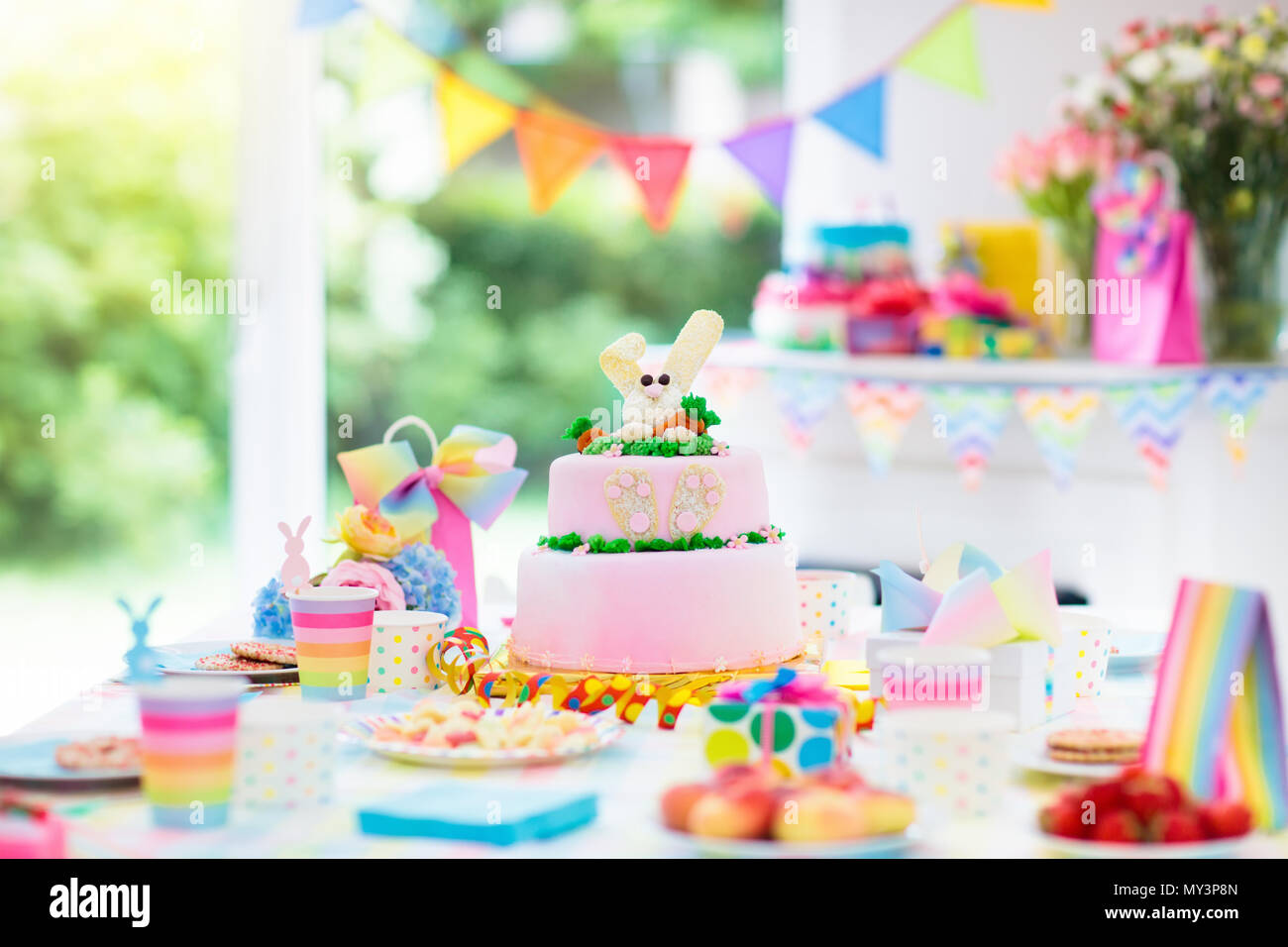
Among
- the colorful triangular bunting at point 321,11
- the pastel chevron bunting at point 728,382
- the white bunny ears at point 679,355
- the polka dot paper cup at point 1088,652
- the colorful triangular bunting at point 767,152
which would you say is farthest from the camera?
the pastel chevron bunting at point 728,382

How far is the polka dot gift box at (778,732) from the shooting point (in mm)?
1261

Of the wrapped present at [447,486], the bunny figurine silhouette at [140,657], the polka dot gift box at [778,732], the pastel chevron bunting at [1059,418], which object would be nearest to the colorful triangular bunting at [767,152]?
the pastel chevron bunting at [1059,418]

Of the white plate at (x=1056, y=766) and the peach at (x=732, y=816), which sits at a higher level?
the peach at (x=732, y=816)

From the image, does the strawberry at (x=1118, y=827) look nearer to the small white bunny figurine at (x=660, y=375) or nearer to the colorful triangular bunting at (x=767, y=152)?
the small white bunny figurine at (x=660, y=375)

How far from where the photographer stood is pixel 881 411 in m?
3.87

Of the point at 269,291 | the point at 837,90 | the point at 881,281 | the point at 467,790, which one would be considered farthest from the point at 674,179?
the point at 467,790

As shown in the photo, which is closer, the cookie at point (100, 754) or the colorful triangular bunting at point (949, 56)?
the cookie at point (100, 754)

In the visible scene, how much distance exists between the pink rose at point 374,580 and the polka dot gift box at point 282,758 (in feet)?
1.82

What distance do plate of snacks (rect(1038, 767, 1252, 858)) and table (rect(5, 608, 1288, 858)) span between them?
0.8 inches

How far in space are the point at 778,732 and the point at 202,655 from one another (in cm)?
90

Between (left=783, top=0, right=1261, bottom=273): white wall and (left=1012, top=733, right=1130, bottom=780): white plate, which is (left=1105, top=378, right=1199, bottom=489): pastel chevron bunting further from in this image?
(left=1012, top=733, right=1130, bottom=780): white plate

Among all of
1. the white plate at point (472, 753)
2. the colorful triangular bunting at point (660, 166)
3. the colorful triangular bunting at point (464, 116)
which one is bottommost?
the white plate at point (472, 753)

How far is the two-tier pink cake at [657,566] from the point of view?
170cm

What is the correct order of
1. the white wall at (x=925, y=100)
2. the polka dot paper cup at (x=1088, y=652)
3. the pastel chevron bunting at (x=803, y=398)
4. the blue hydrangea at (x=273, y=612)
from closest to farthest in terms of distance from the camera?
the polka dot paper cup at (x=1088, y=652), the blue hydrangea at (x=273, y=612), the pastel chevron bunting at (x=803, y=398), the white wall at (x=925, y=100)
